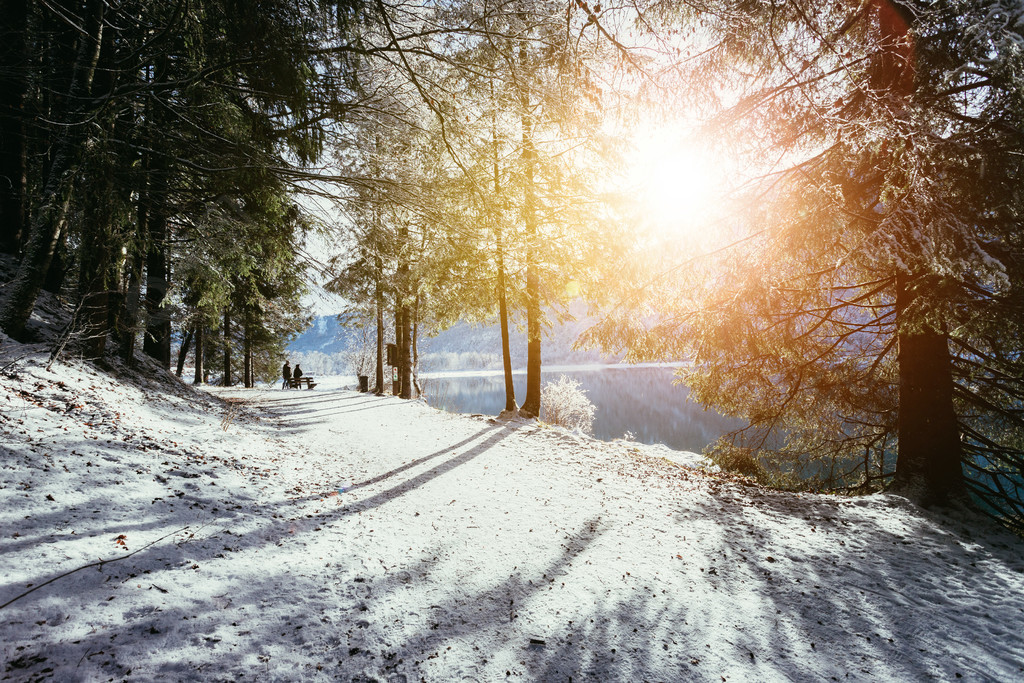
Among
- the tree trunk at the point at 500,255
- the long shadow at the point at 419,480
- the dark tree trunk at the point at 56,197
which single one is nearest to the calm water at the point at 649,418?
the tree trunk at the point at 500,255

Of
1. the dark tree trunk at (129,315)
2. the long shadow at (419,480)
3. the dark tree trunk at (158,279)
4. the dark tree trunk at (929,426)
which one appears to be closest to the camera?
the long shadow at (419,480)

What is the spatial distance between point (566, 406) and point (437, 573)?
58.2ft

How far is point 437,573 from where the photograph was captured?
3.28 metres

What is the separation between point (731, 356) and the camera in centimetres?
614

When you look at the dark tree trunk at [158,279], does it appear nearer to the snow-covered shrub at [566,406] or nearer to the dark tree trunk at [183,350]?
the dark tree trunk at [183,350]

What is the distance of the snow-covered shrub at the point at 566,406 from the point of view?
19625mm

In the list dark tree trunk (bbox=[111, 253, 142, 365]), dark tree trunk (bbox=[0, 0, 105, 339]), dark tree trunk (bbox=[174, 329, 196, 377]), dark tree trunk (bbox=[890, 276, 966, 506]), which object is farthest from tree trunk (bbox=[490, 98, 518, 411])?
dark tree trunk (bbox=[174, 329, 196, 377])

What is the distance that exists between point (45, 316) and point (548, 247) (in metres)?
8.33

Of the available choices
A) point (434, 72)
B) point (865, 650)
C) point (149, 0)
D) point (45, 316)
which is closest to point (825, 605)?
point (865, 650)

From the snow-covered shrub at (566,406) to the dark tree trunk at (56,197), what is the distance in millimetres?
16366

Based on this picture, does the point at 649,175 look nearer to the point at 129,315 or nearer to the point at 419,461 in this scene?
the point at 419,461

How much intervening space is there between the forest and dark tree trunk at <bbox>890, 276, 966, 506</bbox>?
0.03 m

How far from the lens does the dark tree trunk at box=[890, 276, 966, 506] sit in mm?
4910

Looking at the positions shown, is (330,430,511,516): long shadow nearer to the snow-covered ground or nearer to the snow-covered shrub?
the snow-covered ground
